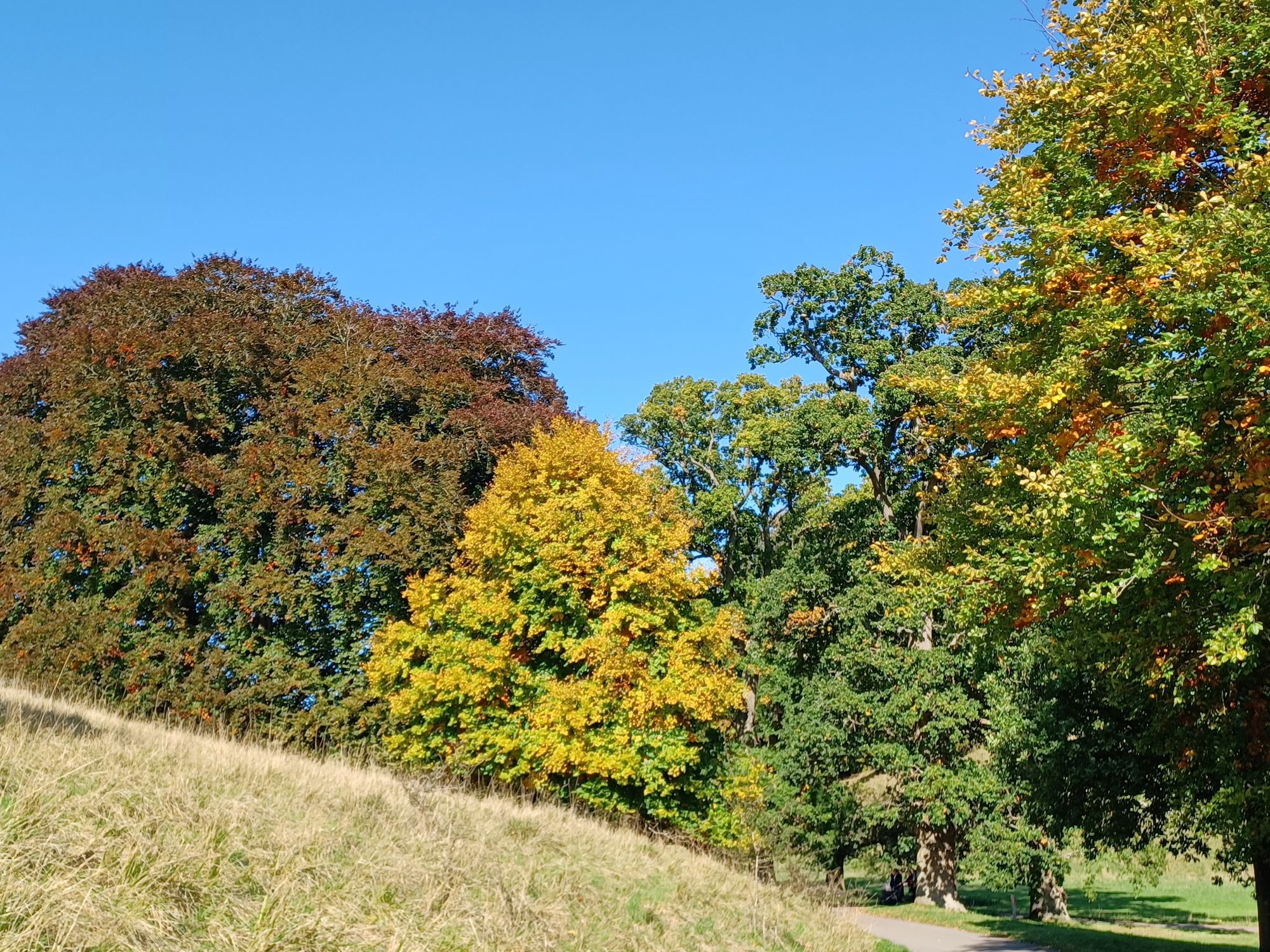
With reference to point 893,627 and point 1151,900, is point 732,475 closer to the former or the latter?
point 893,627

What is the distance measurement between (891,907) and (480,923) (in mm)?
22529

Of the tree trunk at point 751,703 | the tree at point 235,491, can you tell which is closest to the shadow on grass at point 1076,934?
the tree trunk at point 751,703

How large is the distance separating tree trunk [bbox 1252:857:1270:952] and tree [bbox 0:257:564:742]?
53.9 feet

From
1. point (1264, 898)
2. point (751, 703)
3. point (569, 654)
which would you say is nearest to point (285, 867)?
point (569, 654)

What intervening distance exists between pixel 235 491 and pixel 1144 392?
64.6 ft

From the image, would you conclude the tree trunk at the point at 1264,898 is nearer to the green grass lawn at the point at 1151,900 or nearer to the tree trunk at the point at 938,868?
the green grass lawn at the point at 1151,900

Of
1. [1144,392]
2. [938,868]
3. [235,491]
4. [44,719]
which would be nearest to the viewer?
[44,719]

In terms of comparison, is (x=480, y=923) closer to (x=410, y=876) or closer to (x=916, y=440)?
(x=410, y=876)

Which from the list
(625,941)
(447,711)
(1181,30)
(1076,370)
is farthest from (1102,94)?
(447,711)

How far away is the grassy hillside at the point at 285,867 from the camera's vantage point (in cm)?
555

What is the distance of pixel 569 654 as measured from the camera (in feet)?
60.8

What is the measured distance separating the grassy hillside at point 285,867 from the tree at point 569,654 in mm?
6041

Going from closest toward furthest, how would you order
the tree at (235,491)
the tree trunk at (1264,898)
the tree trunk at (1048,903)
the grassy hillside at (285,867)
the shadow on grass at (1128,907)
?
the grassy hillside at (285,867), the tree trunk at (1264,898), the tree at (235,491), the shadow on grass at (1128,907), the tree trunk at (1048,903)

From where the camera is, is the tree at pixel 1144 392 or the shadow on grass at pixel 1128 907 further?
the shadow on grass at pixel 1128 907
